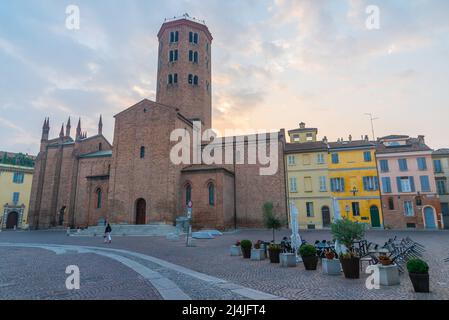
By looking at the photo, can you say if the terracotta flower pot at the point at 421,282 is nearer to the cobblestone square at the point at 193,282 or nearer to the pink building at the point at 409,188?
the cobblestone square at the point at 193,282

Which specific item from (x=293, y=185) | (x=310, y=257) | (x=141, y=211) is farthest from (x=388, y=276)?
(x=141, y=211)

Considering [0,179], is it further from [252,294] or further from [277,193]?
[252,294]

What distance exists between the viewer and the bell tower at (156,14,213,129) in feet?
116

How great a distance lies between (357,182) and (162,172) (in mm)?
21945

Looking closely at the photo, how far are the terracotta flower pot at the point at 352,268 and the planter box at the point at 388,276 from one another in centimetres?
86

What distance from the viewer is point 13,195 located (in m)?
45.2

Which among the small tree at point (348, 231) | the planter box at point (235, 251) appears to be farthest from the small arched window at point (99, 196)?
the small tree at point (348, 231)

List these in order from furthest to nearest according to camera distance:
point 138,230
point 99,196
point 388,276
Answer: point 99,196 < point 138,230 < point 388,276

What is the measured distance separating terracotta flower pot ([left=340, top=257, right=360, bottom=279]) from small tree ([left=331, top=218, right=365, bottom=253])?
3.94 ft

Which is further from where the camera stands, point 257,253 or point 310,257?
point 257,253

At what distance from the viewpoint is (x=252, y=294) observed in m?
6.19

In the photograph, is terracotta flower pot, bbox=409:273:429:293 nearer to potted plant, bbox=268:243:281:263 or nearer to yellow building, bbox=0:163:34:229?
potted plant, bbox=268:243:281:263

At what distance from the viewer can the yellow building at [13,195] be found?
44.0 metres

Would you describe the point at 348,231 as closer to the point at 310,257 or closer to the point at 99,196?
the point at 310,257
